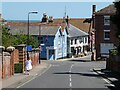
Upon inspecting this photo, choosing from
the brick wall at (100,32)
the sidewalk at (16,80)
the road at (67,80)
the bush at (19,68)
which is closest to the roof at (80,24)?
the brick wall at (100,32)

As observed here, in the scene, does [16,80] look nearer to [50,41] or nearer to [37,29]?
[50,41]

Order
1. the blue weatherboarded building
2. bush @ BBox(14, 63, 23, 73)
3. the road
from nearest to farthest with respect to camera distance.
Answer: the road, bush @ BBox(14, 63, 23, 73), the blue weatherboarded building

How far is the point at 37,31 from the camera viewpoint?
8869cm

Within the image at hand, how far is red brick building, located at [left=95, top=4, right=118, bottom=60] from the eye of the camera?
273 ft

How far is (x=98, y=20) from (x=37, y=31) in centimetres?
1362

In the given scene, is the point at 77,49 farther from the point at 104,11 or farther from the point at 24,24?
the point at 104,11

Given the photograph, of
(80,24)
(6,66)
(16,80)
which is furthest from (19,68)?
(80,24)

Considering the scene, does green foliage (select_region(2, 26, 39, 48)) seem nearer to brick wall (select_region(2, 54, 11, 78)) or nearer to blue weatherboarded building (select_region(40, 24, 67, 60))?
brick wall (select_region(2, 54, 11, 78))

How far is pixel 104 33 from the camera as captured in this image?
84.3m

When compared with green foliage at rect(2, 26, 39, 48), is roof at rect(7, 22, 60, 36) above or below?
above

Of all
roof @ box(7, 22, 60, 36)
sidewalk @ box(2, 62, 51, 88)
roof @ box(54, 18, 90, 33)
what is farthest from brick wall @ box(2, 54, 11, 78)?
roof @ box(54, 18, 90, 33)

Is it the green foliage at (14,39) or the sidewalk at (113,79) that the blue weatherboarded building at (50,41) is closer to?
the green foliage at (14,39)

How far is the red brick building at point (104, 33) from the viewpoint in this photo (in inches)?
3270

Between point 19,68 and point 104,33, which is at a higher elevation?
point 104,33
